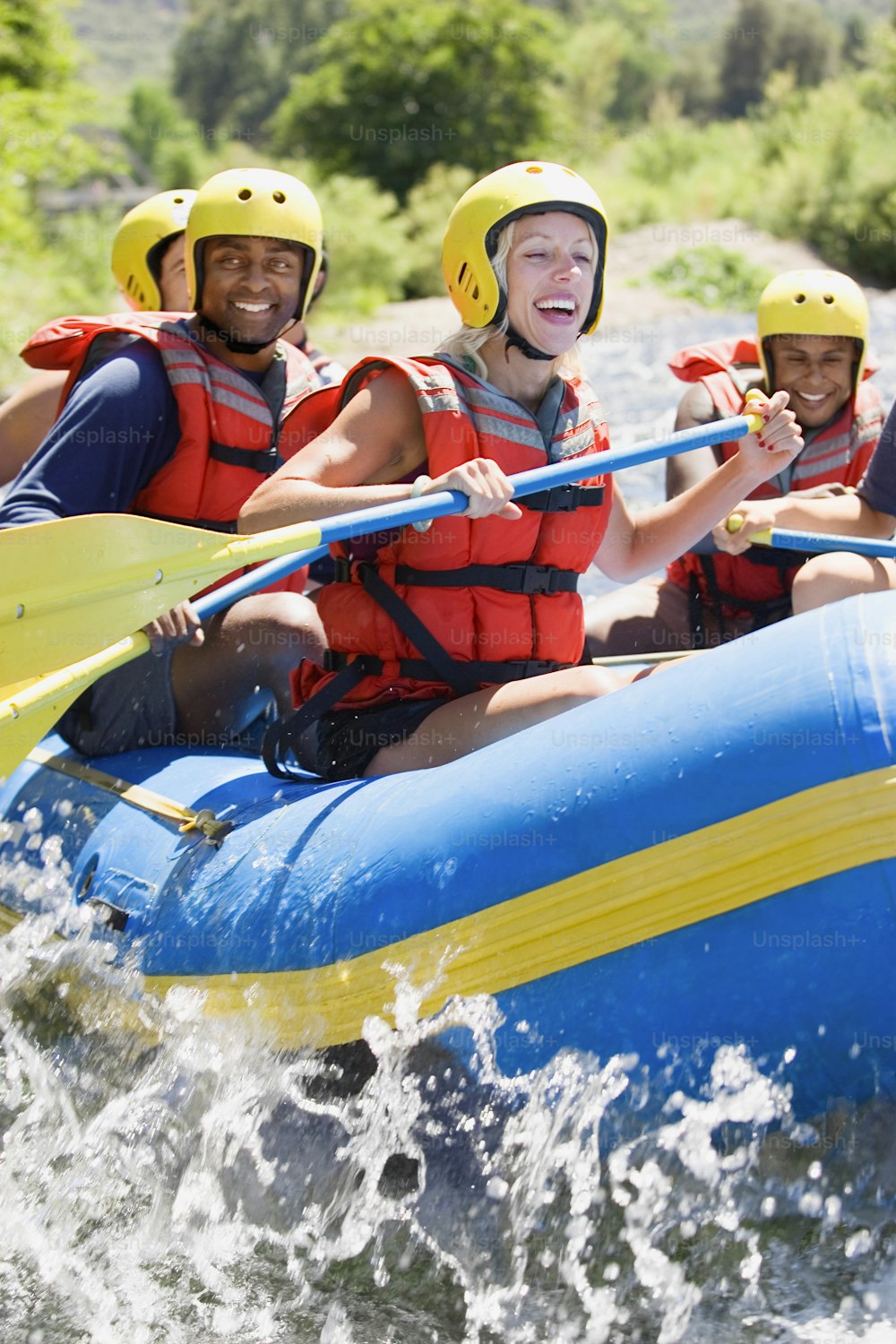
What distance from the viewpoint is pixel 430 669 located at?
9.25 feet

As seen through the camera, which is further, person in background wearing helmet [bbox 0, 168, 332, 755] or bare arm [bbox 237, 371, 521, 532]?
person in background wearing helmet [bbox 0, 168, 332, 755]

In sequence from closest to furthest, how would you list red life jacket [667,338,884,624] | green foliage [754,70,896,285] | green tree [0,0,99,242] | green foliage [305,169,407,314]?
red life jacket [667,338,884,624] < green tree [0,0,99,242] < green foliage [305,169,407,314] < green foliage [754,70,896,285]

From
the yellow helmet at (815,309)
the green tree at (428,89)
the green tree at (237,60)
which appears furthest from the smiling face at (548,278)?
the green tree at (237,60)

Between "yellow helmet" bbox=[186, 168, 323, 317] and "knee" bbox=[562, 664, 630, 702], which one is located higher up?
"yellow helmet" bbox=[186, 168, 323, 317]

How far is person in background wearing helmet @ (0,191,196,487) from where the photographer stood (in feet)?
13.1

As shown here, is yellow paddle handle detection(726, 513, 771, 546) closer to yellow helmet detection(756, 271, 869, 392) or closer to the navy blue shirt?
yellow helmet detection(756, 271, 869, 392)

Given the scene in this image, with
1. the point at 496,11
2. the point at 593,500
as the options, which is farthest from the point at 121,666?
the point at 496,11

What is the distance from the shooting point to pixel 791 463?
3.87 meters

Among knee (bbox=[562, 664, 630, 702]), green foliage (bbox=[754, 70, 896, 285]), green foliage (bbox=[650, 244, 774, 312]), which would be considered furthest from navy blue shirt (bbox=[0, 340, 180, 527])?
green foliage (bbox=[754, 70, 896, 285])

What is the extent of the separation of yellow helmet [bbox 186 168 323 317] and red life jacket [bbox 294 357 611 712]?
616mm

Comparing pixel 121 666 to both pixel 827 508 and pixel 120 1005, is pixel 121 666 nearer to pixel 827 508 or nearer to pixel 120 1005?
pixel 120 1005

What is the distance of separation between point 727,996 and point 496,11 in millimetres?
28440

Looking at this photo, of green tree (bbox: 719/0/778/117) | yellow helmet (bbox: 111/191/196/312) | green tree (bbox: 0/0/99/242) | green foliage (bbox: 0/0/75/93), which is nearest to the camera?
yellow helmet (bbox: 111/191/196/312)

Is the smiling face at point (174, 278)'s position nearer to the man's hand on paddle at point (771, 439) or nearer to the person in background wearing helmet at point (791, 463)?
the person in background wearing helmet at point (791, 463)
